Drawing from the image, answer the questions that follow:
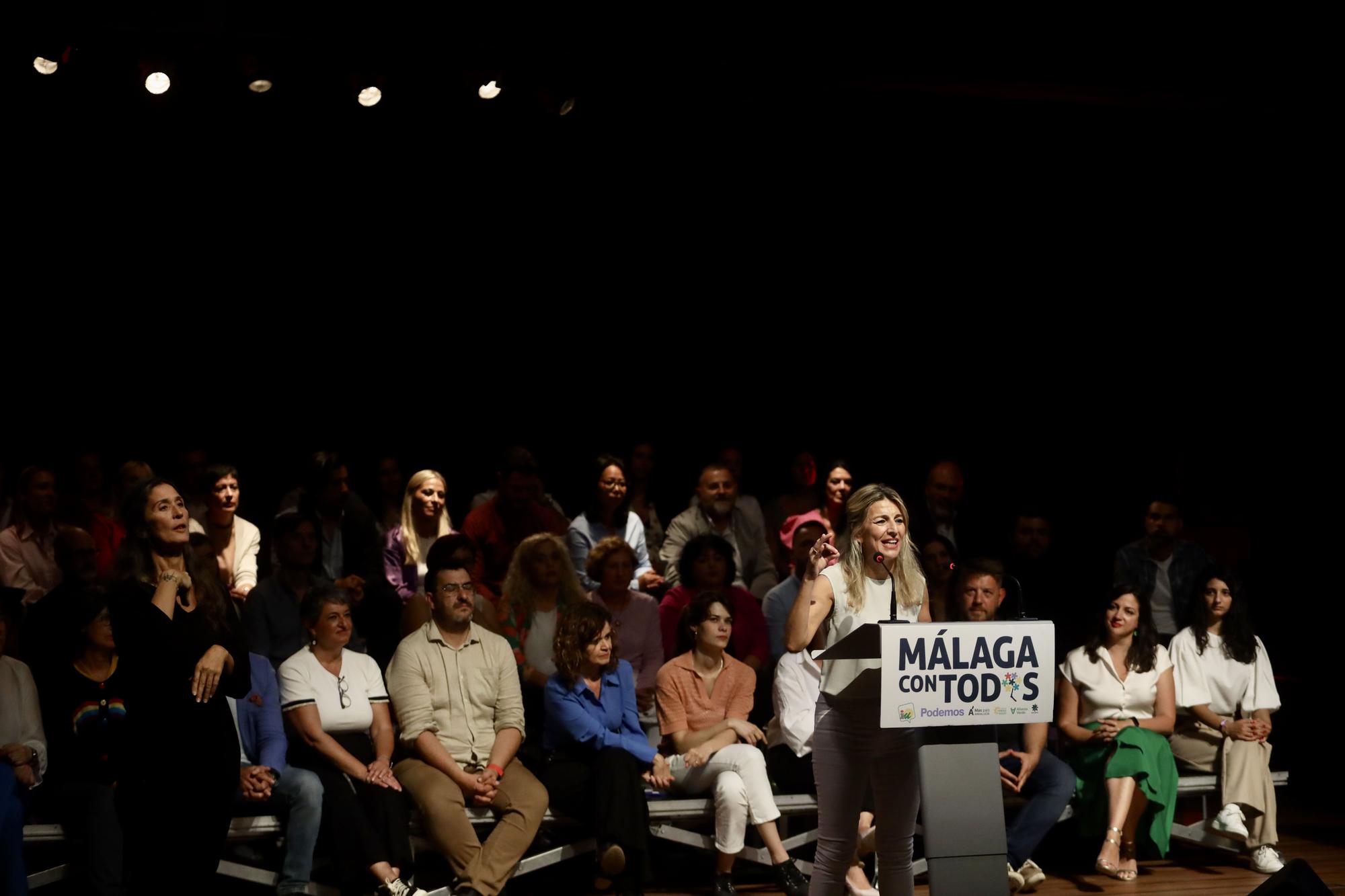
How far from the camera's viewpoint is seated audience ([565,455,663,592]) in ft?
20.9

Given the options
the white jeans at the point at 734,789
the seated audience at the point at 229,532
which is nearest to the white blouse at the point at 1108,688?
the white jeans at the point at 734,789

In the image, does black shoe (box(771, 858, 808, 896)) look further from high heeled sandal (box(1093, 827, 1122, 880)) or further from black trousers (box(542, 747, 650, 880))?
high heeled sandal (box(1093, 827, 1122, 880))

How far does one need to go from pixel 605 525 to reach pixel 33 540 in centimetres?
247

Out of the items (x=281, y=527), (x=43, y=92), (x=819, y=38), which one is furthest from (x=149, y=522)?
(x=819, y=38)

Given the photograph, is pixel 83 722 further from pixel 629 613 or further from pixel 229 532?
pixel 629 613

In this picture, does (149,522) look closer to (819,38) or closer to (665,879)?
(665,879)

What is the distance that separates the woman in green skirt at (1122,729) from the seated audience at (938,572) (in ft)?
1.86

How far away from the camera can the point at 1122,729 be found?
18.5 ft

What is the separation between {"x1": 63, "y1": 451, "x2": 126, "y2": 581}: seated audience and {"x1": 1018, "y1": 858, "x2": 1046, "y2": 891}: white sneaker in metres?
4.02

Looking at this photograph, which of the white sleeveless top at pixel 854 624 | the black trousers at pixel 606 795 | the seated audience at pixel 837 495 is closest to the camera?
the white sleeveless top at pixel 854 624

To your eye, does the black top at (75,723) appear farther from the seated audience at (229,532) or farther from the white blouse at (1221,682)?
the white blouse at (1221,682)

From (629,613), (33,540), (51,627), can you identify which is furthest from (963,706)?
(33,540)

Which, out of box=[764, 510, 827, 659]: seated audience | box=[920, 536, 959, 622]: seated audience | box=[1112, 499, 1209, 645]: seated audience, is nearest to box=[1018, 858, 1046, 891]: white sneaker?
box=[920, 536, 959, 622]: seated audience

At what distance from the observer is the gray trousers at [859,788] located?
3.67 metres
